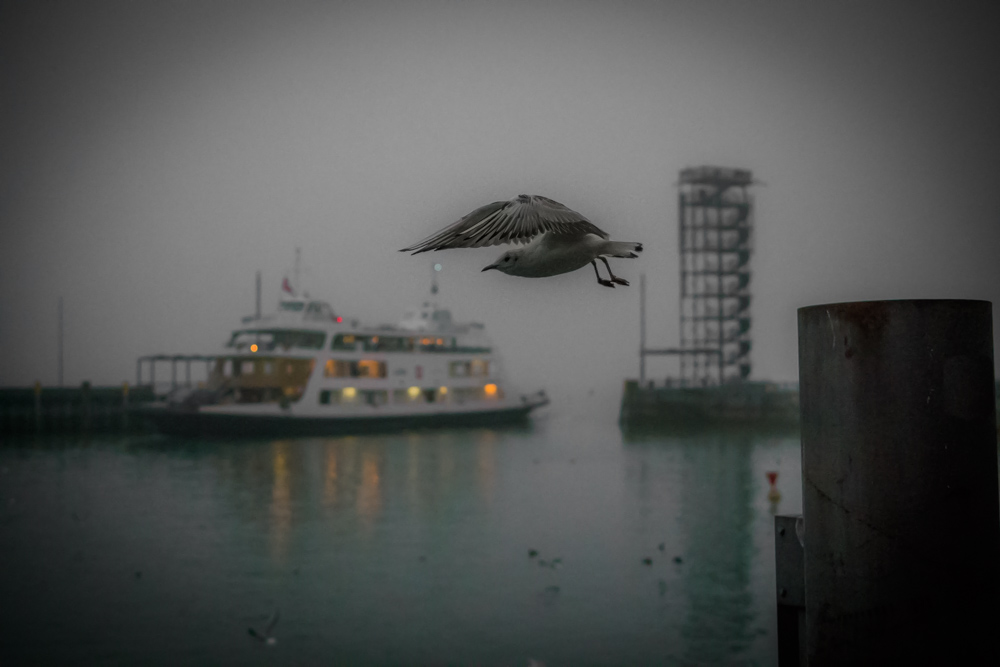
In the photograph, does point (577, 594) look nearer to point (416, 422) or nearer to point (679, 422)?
point (416, 422)

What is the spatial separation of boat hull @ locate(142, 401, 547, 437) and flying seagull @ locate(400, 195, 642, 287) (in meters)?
42.5

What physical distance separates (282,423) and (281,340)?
4.92 meters

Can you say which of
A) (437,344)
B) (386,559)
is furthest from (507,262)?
(437,344)

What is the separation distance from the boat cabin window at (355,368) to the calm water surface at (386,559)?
22.4 feet

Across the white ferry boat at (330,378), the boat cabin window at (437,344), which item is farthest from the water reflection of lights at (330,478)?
the boat cabin window at (437,344)

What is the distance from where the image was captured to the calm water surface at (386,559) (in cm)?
1328

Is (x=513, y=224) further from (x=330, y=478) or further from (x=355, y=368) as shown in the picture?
(x=355, y=368)

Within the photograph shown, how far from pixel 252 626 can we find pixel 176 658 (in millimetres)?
1724

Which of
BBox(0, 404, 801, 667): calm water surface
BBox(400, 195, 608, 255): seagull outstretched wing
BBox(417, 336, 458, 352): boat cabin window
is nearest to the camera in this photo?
BBox(400, 195, 608, 255): seagull outstretched wing

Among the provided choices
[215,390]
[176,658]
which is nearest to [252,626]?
[176,658]

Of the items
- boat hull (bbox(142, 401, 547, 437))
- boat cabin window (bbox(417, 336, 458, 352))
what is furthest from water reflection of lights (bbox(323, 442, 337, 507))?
boat cabin window (bbox(417, 336, 458, 352))

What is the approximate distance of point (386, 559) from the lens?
766 inches

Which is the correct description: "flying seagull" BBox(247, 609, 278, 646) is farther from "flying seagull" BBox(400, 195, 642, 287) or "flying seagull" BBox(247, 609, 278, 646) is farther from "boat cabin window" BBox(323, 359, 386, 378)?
"boat cabin window" BBox(323, 359, 386, 378)

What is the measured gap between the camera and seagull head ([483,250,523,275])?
113cm
